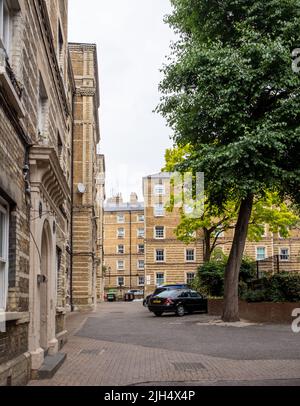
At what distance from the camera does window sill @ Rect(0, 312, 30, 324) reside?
8057mm

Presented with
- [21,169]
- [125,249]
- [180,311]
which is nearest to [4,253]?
[21,169]

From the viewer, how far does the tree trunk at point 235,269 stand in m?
23.7

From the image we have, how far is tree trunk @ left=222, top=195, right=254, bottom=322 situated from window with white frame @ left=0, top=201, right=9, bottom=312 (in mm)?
16082

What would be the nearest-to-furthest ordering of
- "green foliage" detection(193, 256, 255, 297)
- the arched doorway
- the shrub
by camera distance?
the arched doorway < the shrub < "green foliage" detection(193, 256, 255, 297)

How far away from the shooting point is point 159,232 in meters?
66.1

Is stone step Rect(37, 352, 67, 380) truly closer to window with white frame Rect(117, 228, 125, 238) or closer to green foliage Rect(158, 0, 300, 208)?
green foliage Rect(158, 0, 300, 208)

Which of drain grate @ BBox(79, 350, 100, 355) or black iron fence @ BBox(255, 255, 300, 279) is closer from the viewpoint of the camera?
drain grate @ BBox(79, 350, 100, 355)

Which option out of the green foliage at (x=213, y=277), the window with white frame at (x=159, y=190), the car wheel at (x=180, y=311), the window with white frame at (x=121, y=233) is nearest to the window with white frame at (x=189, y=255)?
the window with white frame at (x=159, y=190)

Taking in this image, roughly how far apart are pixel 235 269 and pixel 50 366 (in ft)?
46.8

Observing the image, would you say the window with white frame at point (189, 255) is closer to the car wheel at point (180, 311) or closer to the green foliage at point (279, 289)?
the car wheel at point (180, 311)

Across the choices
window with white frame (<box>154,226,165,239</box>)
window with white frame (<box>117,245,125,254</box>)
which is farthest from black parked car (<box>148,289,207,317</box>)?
window with white frame (<box>117,245,125,254</box>)

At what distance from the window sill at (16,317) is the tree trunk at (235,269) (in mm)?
14850

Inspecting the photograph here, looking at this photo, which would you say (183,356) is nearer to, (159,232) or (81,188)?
(81,188)

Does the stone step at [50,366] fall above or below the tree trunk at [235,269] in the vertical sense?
below
